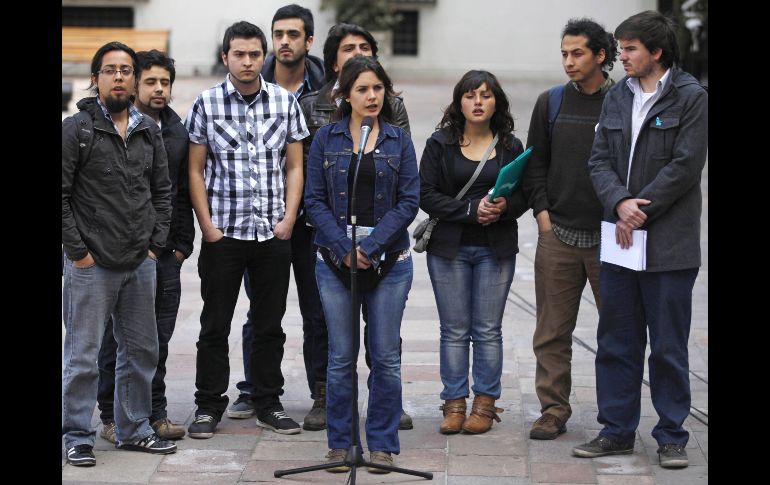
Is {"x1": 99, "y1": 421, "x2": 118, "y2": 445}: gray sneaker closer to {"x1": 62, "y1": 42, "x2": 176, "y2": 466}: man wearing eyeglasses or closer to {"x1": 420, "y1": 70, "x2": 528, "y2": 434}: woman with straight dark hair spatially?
{"x1": 62, "y1": 42, "x2": 176, "y2": 466}: man wearing eyeglasses

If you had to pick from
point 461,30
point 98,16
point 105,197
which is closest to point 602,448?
point 105,197

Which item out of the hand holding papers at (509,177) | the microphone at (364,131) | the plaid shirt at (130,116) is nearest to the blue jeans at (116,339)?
the plaid shirt at (130,116)

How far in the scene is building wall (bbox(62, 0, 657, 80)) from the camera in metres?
31.8

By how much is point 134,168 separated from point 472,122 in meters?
1.61

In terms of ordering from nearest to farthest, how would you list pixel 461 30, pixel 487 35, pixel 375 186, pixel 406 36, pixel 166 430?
pixel 375 186 < pixel 166 430 < pixel 461 30 < pixel 487 35 < pixel 406 36

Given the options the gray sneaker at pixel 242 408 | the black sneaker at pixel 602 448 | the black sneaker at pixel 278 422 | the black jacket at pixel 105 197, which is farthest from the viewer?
the gray sneaker at pixel 242 408

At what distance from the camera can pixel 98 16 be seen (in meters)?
32.3

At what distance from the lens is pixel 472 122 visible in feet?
19.7

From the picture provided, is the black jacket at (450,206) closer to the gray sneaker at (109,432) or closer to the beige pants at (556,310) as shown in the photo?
the beige pants at (556,310)

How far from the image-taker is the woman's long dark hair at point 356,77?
5590mm

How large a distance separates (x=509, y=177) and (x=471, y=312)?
0.71m

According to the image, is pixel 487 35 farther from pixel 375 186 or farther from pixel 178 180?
pixel 375 186

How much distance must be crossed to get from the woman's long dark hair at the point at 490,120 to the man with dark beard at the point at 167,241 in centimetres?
127
